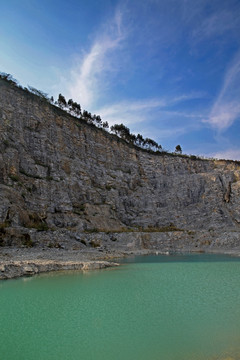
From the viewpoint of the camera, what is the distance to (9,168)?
38.7 m

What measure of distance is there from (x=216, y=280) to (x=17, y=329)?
12.3 m

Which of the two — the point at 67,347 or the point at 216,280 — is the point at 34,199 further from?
the point at 67,347

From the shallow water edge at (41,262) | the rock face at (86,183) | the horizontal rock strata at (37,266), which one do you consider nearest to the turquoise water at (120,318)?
the horizontal rock strata at (37,266)

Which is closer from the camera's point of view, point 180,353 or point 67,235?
point 180,353

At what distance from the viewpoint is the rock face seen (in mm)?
38406

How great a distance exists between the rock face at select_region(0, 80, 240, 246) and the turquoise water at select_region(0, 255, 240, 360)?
14678 mm

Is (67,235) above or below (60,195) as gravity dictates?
below

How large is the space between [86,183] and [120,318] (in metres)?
40.6

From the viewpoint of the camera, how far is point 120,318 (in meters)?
10.4

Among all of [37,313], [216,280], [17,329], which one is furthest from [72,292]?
[216,280]

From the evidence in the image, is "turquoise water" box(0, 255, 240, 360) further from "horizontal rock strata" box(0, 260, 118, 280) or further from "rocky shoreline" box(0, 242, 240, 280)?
"rocky shoreline" box(0, 242, 240, 280)

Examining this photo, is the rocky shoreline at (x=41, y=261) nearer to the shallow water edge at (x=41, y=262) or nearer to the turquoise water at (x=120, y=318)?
the shallow water edge at (x=41, y=262)

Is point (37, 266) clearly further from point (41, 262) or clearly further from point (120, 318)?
point (120, 318)

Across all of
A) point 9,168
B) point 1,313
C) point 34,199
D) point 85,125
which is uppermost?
point 85,125
